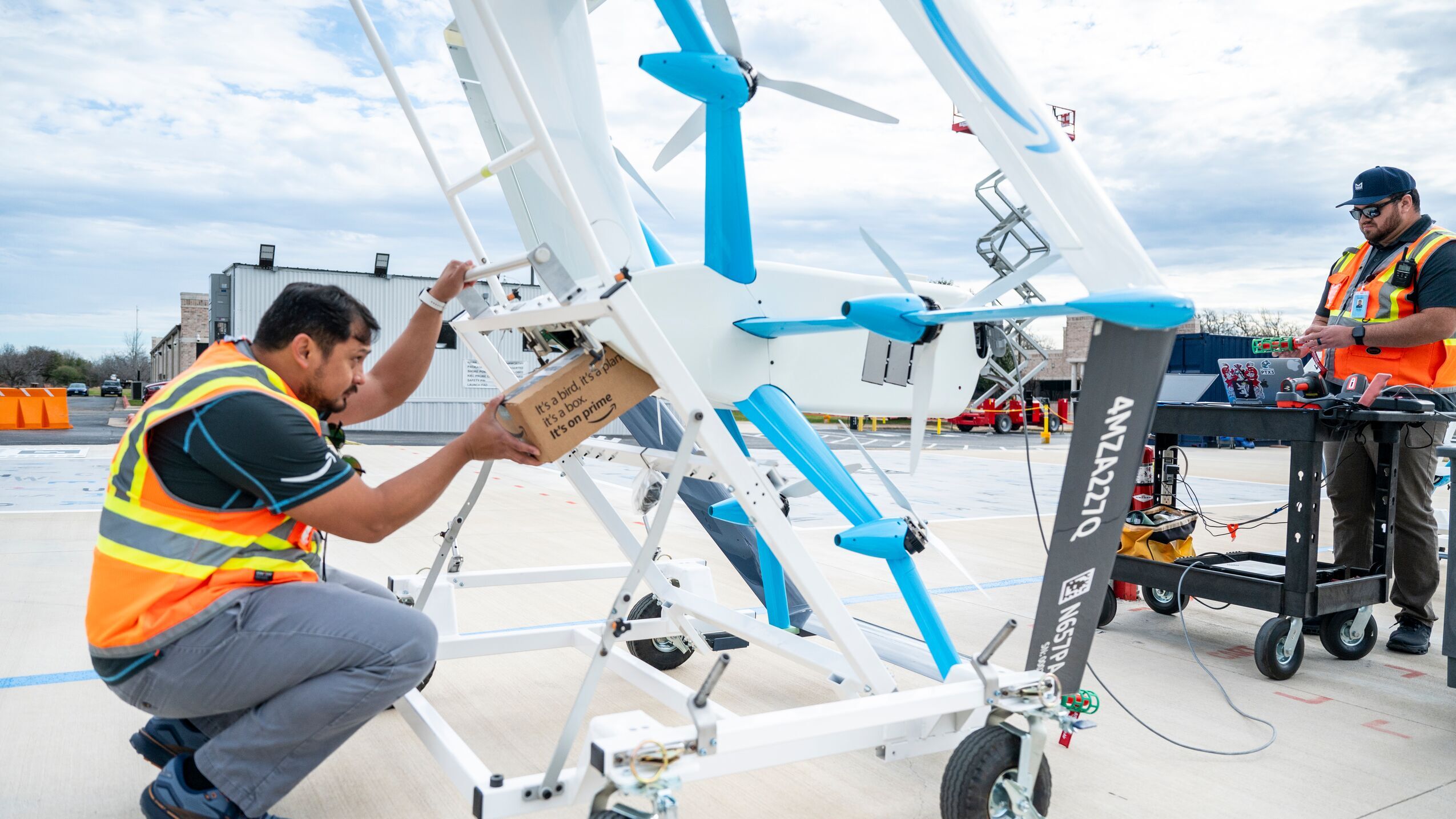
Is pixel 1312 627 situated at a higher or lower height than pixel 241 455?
lower

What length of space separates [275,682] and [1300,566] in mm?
3805

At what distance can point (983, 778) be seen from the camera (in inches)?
91.4

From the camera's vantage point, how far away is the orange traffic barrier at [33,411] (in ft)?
63.7

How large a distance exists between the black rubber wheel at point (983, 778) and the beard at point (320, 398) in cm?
185

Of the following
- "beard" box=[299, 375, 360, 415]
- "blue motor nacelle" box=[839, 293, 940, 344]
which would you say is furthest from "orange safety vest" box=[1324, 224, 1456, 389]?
"beard" box=[299, 375, 360, 415]

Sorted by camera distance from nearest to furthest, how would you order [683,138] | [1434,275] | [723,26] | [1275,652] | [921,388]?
[921,388] < [723,26] < [683,138] < [1275,652] < [1434,275]

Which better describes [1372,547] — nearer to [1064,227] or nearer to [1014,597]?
[1014,597]

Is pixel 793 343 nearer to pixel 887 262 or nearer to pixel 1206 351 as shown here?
pixel 887 262

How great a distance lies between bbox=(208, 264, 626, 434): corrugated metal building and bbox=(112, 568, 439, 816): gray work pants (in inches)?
780

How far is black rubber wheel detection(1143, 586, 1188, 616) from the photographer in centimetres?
504

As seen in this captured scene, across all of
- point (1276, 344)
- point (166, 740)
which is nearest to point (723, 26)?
point (166, 740)

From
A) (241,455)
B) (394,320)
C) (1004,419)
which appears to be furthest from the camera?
(1004,419)

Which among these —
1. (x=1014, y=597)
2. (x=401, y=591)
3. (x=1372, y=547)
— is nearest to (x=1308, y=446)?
(x=1372, y=547)

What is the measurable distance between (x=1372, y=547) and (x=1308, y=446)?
2.59 ft
